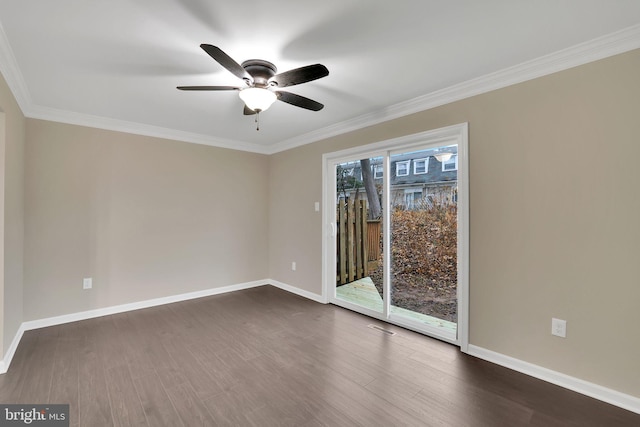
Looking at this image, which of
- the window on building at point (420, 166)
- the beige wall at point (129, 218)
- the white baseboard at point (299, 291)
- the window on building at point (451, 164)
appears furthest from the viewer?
the white baseboard at point (299, 291)

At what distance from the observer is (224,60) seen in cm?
162

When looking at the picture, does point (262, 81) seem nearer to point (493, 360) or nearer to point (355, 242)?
point (355, 242)

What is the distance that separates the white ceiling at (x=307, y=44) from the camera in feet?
5.15

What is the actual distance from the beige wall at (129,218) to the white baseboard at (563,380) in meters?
3.49

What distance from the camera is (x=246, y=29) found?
174cm

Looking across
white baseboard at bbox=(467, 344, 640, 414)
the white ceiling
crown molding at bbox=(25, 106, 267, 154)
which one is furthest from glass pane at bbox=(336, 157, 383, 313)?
crown molding at bbox=(25, 106, 267, 154)

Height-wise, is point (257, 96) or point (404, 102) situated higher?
point (404, 102)

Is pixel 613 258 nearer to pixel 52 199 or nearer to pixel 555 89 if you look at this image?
pixel 555 89

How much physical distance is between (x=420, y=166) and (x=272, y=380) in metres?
2.47

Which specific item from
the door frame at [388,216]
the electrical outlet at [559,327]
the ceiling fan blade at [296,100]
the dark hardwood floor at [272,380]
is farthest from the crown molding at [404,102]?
the dark hardwood floor at [272,380]

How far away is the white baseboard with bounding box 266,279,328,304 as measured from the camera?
400 centimetres

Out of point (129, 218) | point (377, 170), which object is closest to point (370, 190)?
point (377, 170)

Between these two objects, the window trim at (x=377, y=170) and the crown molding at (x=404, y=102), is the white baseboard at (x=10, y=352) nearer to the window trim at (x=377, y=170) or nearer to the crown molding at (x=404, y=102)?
the crown molding at (x=404, y=102)

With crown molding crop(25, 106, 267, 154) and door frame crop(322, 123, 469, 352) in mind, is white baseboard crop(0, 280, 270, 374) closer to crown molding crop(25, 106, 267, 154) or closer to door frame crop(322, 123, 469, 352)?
door frame crop(322, 123, 469, 352)
